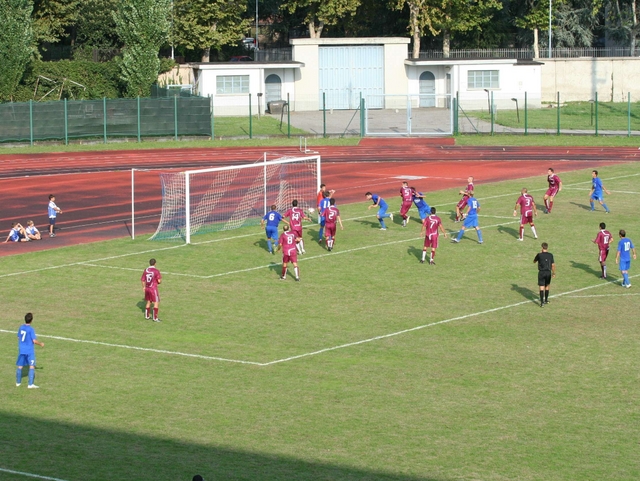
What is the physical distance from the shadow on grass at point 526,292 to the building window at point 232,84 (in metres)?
51.5

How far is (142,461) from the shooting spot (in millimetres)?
16094

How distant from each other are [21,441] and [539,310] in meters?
13.9

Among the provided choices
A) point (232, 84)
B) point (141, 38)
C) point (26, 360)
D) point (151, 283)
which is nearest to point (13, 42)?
point (141, 38)

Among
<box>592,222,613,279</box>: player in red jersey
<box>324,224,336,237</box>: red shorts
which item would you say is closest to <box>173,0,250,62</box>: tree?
<box>324,224,336,237</box>: red shorts

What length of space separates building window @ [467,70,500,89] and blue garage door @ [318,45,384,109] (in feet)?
22.4

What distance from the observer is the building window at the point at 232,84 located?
77188mm

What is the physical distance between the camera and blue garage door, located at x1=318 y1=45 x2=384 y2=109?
80312 millimetres

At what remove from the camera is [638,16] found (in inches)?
3620

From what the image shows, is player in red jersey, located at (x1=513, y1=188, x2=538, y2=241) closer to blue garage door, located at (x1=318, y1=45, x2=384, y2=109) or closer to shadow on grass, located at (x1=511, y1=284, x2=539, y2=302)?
shadow on grass, located at (x1=511, y1=284, x2=539, y2=302)

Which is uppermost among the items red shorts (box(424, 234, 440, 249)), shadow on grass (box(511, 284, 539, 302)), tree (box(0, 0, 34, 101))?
tree (box(0, 0, 34, 101))

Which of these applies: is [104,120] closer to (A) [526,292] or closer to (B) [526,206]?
(B) [526,206]

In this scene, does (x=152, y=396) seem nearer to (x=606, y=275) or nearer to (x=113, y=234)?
(x=606, y=275)

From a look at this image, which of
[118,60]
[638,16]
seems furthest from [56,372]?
[638,16]

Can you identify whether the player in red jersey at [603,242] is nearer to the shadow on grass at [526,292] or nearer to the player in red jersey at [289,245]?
the shadow on grass at [526,292]
